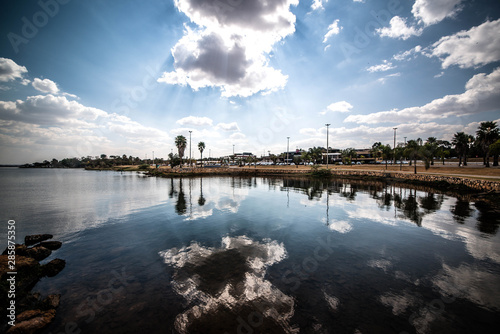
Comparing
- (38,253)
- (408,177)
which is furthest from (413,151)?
(38,253)

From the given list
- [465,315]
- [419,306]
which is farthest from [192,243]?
[465,315]

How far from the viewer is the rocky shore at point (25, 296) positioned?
6.51 meters

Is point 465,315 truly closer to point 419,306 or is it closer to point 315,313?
point 419,306

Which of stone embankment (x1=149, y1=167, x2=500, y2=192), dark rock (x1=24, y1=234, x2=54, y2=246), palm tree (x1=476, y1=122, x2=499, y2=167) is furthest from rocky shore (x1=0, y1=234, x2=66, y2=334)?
palm tree (x1=476, y1=122, x2=499, y2=167)

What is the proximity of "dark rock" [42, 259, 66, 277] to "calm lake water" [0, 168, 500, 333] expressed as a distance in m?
0.41

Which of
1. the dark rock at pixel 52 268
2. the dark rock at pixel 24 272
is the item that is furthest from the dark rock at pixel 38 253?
the dark rock at pixel 52 268

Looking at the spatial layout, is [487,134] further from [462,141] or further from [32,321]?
[32,321]

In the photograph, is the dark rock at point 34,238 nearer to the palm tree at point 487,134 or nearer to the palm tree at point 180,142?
the palm tree at point 180,142

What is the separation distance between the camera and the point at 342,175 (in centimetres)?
6962

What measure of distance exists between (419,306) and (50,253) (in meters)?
20.6

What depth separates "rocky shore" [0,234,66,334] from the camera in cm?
651

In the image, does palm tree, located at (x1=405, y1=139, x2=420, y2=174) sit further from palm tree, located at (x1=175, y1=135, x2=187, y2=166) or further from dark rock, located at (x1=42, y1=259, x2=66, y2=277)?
palm tree, located at (x1=175, y1=135, x2=187, y2=166)

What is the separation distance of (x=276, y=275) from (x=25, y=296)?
1126 cm

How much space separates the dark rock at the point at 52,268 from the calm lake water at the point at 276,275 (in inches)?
16.1
